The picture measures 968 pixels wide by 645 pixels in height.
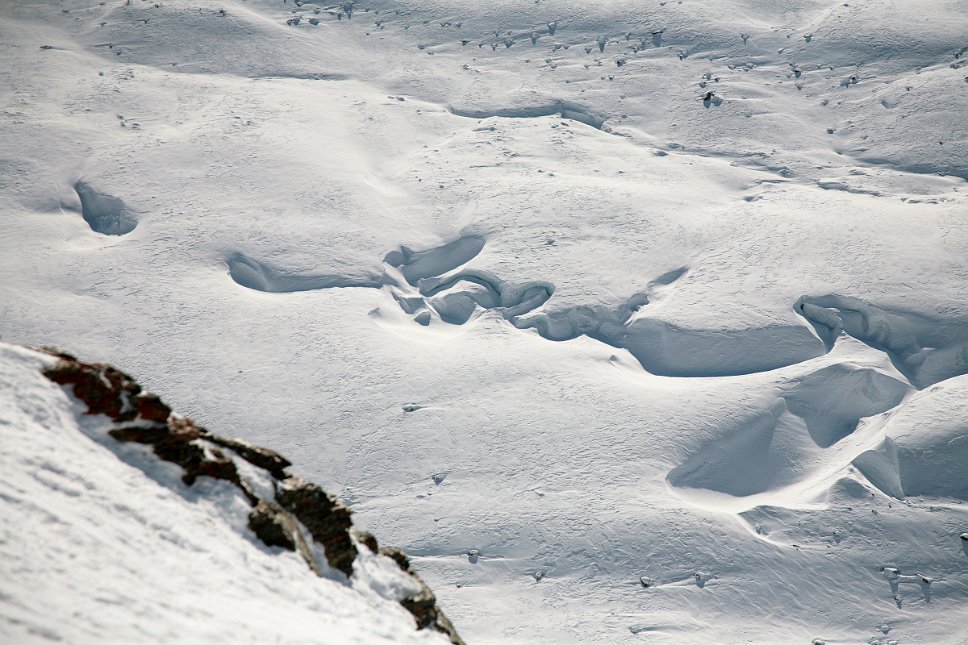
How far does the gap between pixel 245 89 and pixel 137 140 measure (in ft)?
16.5

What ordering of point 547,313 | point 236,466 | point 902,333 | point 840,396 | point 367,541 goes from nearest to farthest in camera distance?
point 236,466 → point 367,541 → point 840,396 → point 902,333 → point 547,313

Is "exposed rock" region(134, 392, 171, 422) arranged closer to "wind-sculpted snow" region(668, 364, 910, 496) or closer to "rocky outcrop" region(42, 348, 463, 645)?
"rocky outcrop" region(42, 348, 463, 645)

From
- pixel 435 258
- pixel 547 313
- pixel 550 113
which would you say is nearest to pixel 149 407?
pixel 547 313

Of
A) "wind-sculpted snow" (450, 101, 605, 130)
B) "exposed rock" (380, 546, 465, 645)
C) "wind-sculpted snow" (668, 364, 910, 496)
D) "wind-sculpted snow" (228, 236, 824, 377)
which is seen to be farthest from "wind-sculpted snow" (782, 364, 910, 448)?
"wind-sculpted snow" (450, 101, 605, 130)

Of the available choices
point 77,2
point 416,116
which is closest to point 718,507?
point 416,116

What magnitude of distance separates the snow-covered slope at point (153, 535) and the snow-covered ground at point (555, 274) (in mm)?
8628

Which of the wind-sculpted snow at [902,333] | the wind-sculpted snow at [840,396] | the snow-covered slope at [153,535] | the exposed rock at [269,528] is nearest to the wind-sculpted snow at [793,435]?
the wind-sculpted snow at [840,396]

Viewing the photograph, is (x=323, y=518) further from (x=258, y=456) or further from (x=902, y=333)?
(x=902, y=333)

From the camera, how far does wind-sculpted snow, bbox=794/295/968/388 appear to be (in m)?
23.9

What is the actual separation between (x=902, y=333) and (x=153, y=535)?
21434 mm

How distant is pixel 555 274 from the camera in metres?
26.7

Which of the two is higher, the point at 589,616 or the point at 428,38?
the point at 428,38

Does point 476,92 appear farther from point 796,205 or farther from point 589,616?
point 589,616

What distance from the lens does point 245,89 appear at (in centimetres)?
3506
